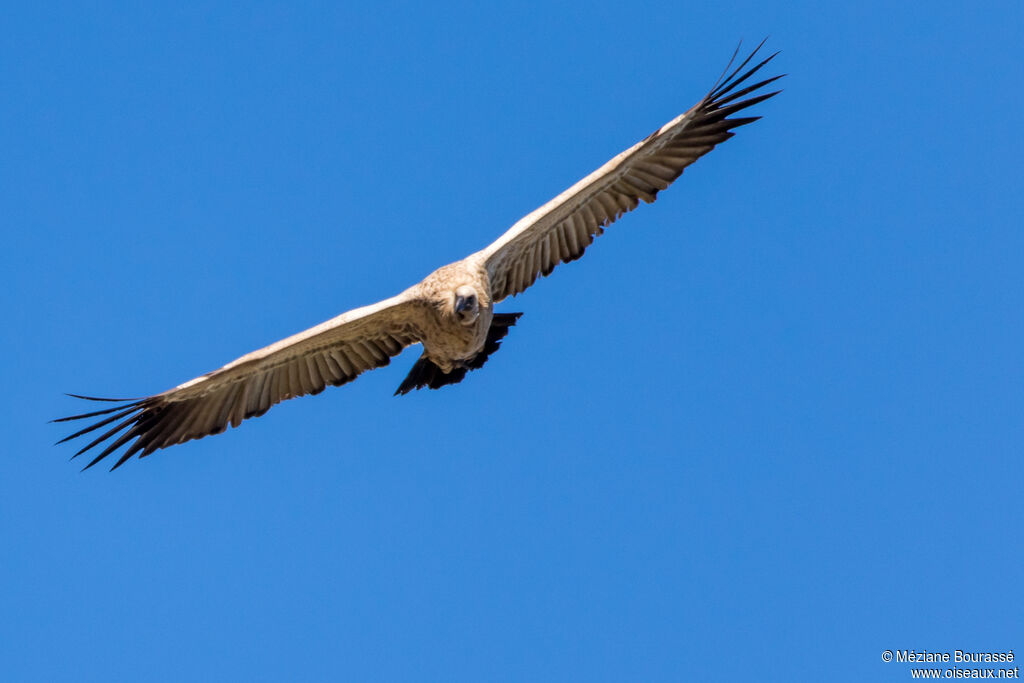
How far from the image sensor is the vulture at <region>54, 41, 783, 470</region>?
8586 millimetres

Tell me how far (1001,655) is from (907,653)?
2.91ft

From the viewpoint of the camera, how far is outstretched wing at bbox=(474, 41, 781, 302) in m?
9.02

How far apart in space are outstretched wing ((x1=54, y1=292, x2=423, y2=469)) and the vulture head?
50cm

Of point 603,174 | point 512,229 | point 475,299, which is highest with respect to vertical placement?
point 603,174

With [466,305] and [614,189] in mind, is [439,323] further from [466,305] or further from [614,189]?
[614,189]

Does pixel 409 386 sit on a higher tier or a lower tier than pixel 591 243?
lower

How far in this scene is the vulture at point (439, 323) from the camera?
8586mm

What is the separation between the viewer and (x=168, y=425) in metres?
8.95

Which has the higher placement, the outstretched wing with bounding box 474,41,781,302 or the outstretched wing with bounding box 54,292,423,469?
the outstretched wing with bounding box 474,41,781,302

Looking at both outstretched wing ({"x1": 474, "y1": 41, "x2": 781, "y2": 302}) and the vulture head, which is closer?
the vulture head

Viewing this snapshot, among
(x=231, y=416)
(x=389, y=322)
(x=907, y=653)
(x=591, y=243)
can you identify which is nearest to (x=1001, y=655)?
(x=907, y=653)

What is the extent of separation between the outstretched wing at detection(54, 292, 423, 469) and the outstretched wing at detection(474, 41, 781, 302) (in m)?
1.04

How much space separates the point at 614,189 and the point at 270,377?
3547mm

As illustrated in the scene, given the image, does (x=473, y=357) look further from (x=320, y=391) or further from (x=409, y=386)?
(x=320, y=391)
